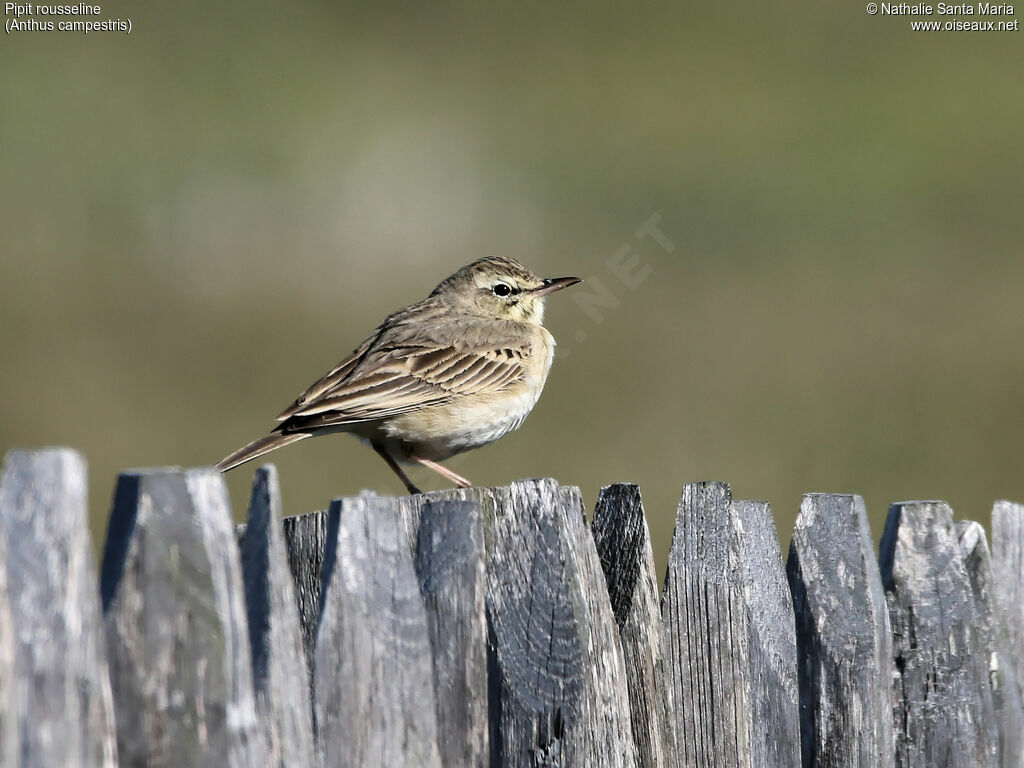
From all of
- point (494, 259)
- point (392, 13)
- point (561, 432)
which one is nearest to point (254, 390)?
point (561, 432)

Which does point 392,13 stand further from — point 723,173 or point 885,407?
point 885,407

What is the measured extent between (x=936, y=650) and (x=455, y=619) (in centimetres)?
142

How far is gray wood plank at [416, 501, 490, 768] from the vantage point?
2.86 m

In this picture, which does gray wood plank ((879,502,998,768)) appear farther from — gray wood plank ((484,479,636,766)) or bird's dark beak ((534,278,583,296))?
bird's dark beak ((534,278,583,296))

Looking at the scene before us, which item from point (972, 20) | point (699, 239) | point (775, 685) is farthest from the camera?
point (972, 20)

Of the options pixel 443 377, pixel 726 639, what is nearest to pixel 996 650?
pixel 726 639

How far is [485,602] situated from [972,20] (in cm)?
1723

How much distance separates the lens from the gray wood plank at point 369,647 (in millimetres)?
2619

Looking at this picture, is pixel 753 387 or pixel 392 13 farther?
pixel 392 13

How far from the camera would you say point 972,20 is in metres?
17.8

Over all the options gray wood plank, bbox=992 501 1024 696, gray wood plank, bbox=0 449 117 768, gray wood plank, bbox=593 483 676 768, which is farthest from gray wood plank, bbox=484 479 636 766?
gray wood plank, bbox=992 501 1024 696

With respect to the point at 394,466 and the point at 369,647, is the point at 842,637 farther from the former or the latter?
the point at 394,466

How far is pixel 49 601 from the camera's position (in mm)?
2117

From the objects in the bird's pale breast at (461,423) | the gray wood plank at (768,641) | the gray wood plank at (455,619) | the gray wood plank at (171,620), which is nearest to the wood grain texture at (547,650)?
the gray wood plank at (455,619)
